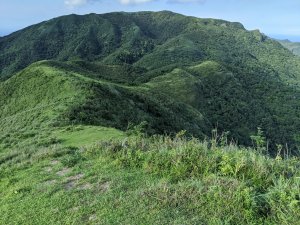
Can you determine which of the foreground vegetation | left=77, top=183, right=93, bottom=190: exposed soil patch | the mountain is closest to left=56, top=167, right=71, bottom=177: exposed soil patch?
the foreground vegetation

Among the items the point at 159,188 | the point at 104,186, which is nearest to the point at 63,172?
the point at 104,186

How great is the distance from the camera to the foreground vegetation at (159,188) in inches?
400

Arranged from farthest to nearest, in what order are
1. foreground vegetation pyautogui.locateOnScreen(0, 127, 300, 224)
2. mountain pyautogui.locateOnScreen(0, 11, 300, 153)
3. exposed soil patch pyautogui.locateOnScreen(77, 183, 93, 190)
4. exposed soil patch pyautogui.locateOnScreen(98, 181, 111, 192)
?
mountain pyautogui.locateOnScreen(0, 11, 300, 153) < exposed soil patch pyautogui.locateOnScreen(77, 183, 93, 190) < exposed soil patch pyautogui.locateOnScreen(98, 181, 111, 192) < foreground vegetation pyautogui.locateOnScreen(0, 127, 300, 224)

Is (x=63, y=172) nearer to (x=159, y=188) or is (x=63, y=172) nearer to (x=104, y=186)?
(x=104, y=186)

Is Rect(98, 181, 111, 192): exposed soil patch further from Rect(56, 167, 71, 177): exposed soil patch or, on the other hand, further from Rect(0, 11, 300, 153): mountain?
Rect(0, 11, 300, 153): mountain

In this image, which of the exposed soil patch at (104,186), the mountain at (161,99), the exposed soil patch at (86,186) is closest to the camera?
the exposed soil patch at (104,186)

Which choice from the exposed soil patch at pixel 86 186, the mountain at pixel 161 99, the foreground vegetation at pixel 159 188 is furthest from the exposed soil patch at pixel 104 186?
the mountain at pixel 161 99

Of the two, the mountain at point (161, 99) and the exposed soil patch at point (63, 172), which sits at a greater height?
the exposed soil patch at point (63, 172)

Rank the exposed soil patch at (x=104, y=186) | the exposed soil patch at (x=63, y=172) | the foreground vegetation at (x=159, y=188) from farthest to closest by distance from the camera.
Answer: the exposed soil patch at (x=63, y=172), the exposed soil patch at (x=104, y=186), the foreground vegetation at (x=159, y=188)

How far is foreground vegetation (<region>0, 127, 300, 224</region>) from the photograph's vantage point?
1017cm

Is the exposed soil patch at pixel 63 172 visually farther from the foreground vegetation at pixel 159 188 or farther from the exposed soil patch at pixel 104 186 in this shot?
the exposed soil patch at pixel 104 186

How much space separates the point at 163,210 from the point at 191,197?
0.91 m

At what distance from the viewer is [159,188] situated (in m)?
11.6

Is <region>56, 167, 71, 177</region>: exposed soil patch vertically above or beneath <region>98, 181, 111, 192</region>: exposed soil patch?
beneath
